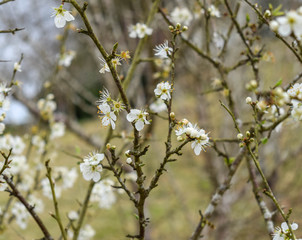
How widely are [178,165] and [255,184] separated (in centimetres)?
855

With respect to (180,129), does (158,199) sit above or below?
above

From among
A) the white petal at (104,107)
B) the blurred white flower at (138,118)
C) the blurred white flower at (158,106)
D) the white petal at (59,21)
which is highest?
the blurred white flower at (158,106)

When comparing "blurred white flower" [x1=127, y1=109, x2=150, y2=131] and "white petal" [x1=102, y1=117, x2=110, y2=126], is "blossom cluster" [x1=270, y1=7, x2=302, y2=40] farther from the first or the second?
"white petal" [x1=102, y1=117, x2=110, y2=126]

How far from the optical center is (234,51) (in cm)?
576

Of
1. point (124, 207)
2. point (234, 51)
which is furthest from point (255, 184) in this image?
point (124, 207)

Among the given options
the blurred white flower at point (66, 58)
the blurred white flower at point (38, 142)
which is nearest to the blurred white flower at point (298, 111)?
the blurred white flower at point (66, 58)

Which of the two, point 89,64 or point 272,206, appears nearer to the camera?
point 272,206

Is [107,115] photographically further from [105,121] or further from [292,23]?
[292,23]

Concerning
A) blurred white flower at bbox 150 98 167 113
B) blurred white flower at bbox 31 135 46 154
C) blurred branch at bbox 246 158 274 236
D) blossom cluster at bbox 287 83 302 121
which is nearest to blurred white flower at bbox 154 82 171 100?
blossom cluster at bbox 287 83 302 121

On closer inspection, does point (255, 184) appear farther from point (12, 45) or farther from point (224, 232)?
point (12, 45)

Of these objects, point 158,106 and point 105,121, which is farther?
point 158,106

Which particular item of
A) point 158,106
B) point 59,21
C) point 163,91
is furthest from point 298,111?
point 158,106

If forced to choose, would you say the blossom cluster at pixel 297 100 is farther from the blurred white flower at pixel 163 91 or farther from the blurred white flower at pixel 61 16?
the blurred white flower at pixel 61 16

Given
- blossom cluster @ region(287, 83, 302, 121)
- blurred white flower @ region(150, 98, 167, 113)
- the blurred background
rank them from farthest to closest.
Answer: the blurred background, blurred white flower @ region(150, 98, 167, 113), blossom cluster @ region(287, 83, 302, 121)
